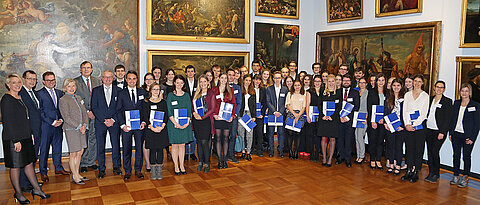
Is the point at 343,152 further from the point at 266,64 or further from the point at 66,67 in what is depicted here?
the point at 66,67

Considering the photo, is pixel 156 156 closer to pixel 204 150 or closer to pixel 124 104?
pixel 204 150

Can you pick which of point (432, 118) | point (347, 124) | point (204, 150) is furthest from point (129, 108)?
point (432, 118)

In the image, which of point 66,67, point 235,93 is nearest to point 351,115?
point 235,93

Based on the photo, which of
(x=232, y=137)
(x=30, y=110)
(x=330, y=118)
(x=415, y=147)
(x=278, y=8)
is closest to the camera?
(x=30, y=110)

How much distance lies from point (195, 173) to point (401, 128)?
167 inches

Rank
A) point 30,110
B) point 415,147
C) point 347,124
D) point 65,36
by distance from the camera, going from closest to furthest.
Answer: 1. point 30,110
2. point 415,147
3. point 347,124
4. point 65,36

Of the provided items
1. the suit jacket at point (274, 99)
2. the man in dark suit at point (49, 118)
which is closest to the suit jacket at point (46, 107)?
the man in dark suit at point (49, 118)

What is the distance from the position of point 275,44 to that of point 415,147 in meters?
5.31

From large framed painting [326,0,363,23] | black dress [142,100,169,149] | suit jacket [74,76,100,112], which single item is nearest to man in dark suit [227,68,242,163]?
black dress [142,100,169,149]

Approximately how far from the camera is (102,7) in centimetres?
818

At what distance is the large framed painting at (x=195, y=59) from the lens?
890cm

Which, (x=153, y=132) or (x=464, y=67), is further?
(x=464, y=67)

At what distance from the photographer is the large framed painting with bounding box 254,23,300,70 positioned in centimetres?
1038

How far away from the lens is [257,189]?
606 cm
